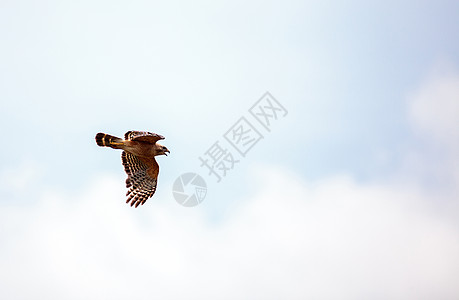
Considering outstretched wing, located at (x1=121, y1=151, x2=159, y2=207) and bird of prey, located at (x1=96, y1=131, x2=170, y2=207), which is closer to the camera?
bird of prey, located at (x1=96, y1=131, x2=170, y2=207)

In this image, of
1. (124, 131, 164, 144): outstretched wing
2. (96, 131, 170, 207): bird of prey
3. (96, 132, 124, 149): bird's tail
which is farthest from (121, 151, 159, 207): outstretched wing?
(124, 131, 164, 144): outstretched wing

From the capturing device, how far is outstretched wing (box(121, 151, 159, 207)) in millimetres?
15781

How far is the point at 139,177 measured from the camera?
52.3 ft

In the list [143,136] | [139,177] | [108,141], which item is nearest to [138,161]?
[139,177]

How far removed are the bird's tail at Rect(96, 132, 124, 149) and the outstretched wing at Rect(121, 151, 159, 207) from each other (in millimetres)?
462

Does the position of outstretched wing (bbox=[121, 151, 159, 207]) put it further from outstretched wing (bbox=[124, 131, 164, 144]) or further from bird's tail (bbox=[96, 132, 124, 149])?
outstretched wing (bbox=[124, 131, 164, 144])

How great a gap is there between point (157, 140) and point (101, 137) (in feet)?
6.17

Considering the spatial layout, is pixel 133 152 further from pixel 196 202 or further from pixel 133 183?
pixel 196 202

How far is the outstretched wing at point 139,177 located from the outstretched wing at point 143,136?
0.94m

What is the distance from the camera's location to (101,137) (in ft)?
50.9

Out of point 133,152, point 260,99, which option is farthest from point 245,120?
point 133,152

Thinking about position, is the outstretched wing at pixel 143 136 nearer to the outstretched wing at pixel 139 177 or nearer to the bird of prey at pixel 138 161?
the bird of prey at pixel 138 161

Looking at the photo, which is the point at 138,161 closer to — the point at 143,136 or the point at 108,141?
the point at 108,141

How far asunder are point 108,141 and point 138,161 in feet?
3.61
